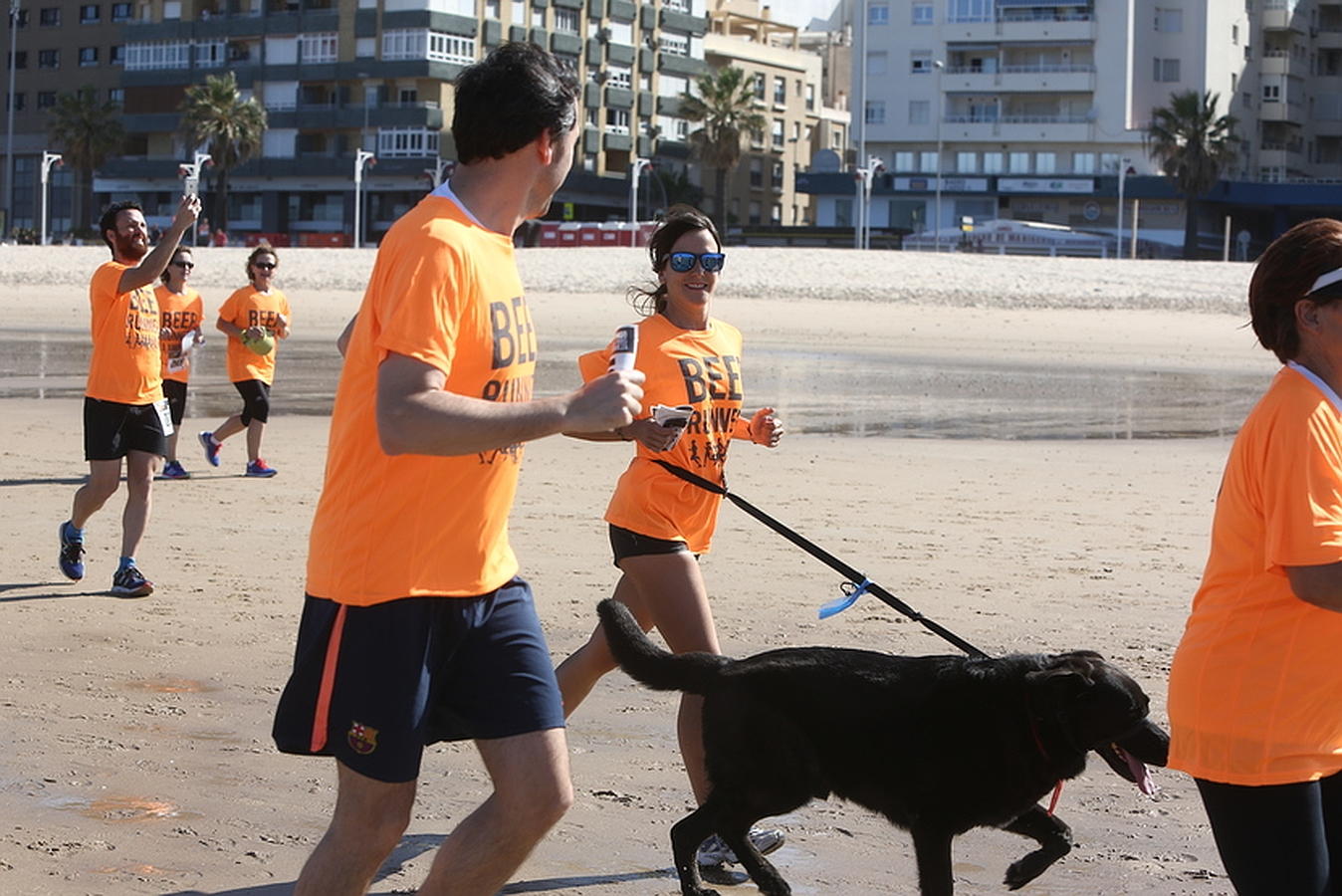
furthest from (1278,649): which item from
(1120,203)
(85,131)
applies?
(85,131)

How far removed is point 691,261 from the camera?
17.9ft

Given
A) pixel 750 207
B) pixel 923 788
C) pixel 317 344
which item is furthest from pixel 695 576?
pixel 750 207

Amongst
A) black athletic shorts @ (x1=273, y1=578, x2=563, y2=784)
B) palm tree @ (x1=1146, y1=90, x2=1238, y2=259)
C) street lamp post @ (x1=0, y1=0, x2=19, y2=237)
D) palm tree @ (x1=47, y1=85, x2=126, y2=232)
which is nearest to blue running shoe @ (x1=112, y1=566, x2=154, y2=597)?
black athletic shorts @ (x1=273, y1=578, x2=563, y2=784)

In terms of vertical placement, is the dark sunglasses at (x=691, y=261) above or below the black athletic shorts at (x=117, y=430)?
above

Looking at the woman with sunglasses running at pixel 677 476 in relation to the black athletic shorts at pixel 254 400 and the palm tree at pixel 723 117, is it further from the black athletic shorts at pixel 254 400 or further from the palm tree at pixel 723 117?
the palm tree at pixel 723 117

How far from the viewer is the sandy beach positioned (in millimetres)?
4891

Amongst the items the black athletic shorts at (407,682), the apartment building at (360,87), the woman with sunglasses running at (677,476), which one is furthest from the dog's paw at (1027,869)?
the apartment building at (360,87)

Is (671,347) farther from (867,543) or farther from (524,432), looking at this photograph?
(867,543)

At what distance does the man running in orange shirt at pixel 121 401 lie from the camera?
335 inches

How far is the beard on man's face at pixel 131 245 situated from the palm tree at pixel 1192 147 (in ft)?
256

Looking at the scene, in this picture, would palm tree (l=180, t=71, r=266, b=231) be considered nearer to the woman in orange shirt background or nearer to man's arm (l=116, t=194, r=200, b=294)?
man's arm (l=116, t=194, r=200, b=294)

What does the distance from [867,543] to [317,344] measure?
19617 mm

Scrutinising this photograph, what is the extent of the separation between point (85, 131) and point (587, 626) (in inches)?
3826

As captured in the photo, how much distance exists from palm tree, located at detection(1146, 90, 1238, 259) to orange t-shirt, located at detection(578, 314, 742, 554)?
263 ft
